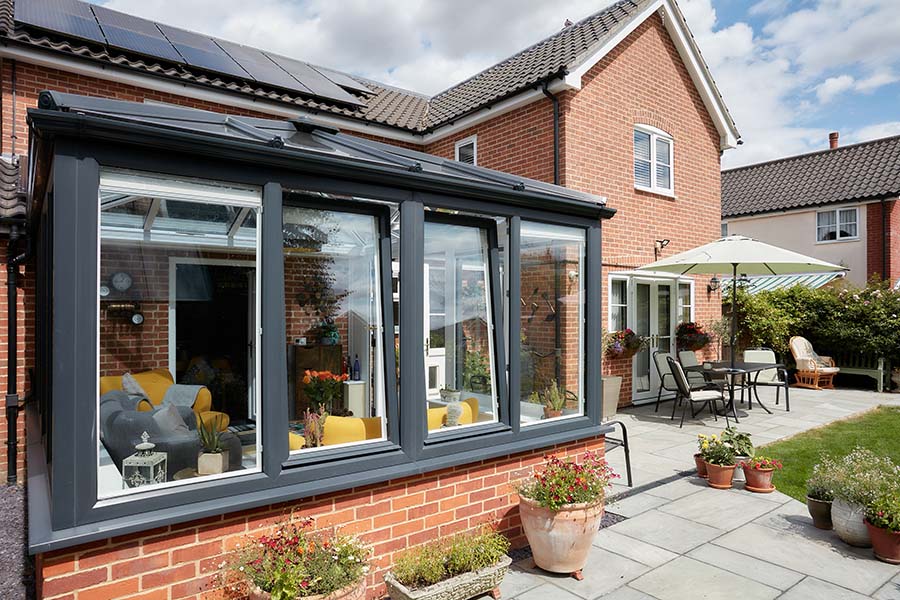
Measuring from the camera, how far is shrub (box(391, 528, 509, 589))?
11.7 ft

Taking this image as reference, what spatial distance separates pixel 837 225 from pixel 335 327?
19444 mm

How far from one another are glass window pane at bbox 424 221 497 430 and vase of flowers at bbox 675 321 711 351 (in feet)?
26.8

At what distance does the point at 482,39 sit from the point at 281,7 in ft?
22.7

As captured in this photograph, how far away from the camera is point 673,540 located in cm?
485

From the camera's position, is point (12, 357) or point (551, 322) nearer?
point (551, 322)

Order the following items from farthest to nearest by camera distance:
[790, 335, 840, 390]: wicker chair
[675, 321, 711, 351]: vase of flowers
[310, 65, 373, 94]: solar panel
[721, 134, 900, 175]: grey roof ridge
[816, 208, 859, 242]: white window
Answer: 1. [721, 134, 900, 175]: grey roof ridge
2. [816, 208, 859, 242]: white window
3. [790, 335, 840, 390]: wicker chair
4. [310, 65, 373, 94]: solar panel
5. [675, 321, 711, 351]: vase of flowers

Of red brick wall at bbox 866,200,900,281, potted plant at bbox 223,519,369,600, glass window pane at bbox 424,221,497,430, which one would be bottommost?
potted plant at bbox 223,519,369,600

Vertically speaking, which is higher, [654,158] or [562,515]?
[654,158]

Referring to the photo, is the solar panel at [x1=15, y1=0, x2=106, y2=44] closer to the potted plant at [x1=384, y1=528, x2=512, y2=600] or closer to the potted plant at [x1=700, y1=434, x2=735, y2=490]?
the potted plant at [x1=384, y1=528, x2=512, y2=600]

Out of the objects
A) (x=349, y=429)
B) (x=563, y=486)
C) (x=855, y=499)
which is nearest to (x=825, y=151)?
(x=855, y=499)

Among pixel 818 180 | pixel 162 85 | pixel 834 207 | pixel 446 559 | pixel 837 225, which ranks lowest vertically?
pixel 446 559

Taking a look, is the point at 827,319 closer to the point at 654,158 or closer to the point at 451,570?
the point at 654,158

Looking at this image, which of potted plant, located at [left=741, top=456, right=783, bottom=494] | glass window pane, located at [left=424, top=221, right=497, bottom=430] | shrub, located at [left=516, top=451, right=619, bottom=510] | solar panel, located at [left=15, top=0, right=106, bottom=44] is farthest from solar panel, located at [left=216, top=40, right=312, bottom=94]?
potted plant, located at [left=741, top=456, right=783, bottom=494]

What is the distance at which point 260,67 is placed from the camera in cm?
1041
